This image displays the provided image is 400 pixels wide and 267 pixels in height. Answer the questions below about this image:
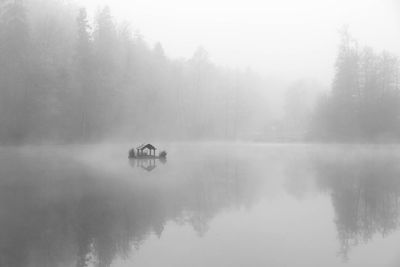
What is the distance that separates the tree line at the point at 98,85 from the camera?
4822 cm

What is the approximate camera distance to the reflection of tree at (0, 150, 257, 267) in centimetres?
988

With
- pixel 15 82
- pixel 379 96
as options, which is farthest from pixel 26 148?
pixel 379 96

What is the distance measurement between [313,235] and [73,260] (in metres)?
7.29

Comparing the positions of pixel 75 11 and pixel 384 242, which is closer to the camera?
→ pixel 384 242

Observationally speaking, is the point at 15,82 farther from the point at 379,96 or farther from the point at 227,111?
the point at 379,96

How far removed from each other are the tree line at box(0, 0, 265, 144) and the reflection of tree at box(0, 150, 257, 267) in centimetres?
2699

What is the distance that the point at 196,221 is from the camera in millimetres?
13250

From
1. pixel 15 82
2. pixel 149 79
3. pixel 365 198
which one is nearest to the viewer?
pixel 365 198

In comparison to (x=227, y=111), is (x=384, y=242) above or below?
below

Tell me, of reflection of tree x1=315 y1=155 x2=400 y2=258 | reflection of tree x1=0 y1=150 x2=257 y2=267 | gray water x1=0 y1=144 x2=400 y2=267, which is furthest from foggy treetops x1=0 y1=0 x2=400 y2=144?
reflection of tree x1=315 y1=155 x2=400 y2=258

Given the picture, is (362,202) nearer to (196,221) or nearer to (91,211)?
(196,221)

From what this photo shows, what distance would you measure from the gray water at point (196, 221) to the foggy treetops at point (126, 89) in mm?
29833

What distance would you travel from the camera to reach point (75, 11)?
7994 centimetres

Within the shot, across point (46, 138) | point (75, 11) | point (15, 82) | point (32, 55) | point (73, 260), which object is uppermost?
point (75, 11)
